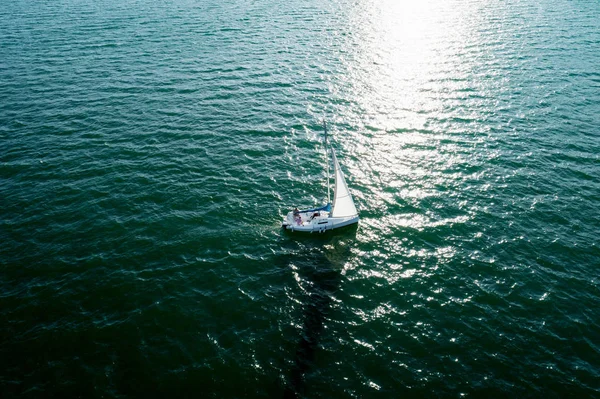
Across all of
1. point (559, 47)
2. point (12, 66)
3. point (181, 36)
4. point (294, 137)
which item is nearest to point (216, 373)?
point (294, 137)

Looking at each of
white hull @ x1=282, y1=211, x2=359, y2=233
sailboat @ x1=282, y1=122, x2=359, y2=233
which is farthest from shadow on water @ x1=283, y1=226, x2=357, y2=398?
sailboat @ x1=282, y1=122, x2=359, y2=233

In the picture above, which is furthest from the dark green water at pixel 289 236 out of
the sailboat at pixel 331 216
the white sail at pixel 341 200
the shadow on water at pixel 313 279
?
the white sail at pixel 341 200

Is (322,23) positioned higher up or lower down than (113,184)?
higher up

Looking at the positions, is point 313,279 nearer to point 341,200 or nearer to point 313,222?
point 313,222

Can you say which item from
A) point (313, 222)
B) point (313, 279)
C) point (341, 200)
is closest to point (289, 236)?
point (313, 222)

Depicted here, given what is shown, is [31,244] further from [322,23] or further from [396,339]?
[322,23]

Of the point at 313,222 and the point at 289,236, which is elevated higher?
the point at 313,222

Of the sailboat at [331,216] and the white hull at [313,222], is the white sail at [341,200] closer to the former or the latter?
the sailboat at [331,216]
